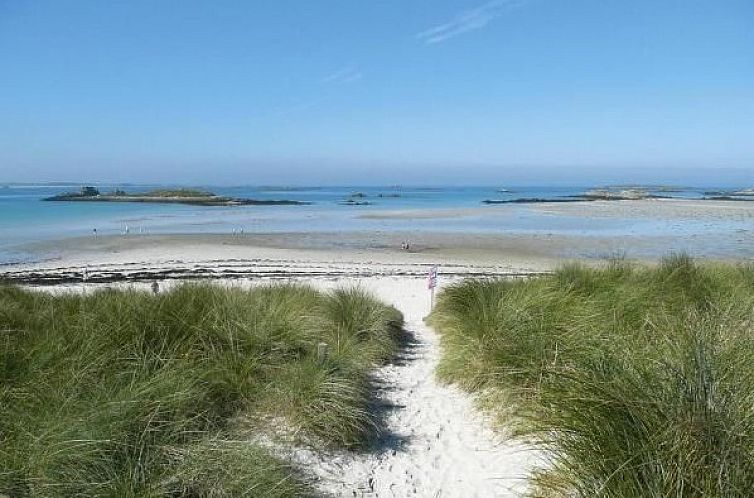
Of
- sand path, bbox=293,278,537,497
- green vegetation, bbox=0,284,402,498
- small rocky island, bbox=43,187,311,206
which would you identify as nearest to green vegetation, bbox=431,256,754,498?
sand path, bbox=293,278,537,497

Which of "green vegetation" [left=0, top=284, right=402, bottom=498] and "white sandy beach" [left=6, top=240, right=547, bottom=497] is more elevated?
"green vegetation" [left=0, top=284, right=402, bottom=498]

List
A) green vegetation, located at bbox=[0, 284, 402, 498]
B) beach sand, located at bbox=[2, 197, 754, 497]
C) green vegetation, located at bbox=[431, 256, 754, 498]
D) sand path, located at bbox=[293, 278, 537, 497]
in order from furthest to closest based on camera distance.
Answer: beach sand, located at bbox=[2, 197, 754, 497] → sand path, located at bbox=[293, 278, 537, 497] → green vegetation, located at bbox=[0, 284, 402, 498] → green vegetation, located at bbox=[431, 256, 754, 498]

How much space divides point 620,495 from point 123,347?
4.61 m

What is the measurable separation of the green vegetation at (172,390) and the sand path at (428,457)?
0.27 m

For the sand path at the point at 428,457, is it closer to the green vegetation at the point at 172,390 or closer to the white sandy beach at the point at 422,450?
the white sandy beach at the point at 422,450

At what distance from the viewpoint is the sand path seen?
4.49m

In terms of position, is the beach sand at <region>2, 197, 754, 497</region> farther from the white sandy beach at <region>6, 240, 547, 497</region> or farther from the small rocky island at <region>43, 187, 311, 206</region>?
the small rocky island at <region>43, 187, 311, 206</region>

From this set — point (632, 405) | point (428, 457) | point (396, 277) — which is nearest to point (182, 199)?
point (396, 277)

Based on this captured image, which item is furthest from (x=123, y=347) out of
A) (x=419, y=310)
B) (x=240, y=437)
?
(x=419, y=310)

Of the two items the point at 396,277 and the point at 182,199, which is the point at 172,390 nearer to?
the point at 396,277

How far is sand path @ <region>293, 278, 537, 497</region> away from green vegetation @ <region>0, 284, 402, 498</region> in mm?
265

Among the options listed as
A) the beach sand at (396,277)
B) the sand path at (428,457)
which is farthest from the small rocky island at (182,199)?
the sand path at (428,457)

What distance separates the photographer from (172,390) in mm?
4488

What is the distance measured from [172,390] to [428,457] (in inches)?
95.6
